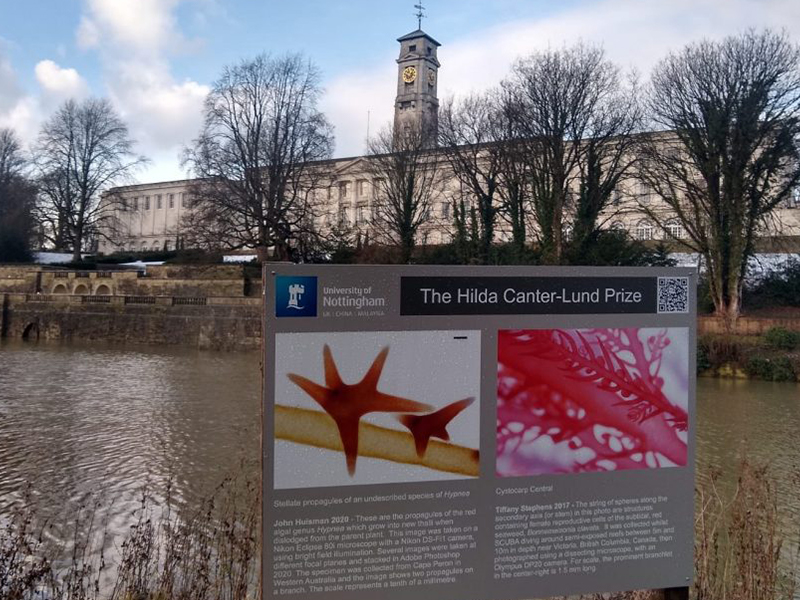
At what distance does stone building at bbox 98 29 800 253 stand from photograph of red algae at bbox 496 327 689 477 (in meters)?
26.3

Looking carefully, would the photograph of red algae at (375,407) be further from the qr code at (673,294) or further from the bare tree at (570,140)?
the bare tree at (570,140)

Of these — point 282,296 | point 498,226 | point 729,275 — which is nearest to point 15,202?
point 498,226

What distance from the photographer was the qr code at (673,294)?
3.14 m

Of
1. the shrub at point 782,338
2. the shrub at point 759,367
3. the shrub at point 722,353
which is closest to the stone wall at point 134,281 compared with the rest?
the shrub at point 722,353

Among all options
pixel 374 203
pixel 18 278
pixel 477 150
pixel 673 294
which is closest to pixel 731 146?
pixel 477 150

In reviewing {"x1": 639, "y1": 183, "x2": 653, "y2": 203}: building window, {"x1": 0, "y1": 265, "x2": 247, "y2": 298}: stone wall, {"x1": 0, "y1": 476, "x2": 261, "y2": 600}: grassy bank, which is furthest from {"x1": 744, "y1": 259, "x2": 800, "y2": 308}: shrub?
{"x1": 0, "y1": 476, "x2": 261, "y2": 600}: grassy bank

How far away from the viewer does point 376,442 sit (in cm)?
278

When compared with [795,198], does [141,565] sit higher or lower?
lower

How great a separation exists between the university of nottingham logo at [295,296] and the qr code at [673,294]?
158cm

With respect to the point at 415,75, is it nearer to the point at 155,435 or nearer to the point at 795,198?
the point at 795,198

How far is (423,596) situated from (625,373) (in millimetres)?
1275

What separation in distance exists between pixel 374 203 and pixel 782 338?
78.9 ft

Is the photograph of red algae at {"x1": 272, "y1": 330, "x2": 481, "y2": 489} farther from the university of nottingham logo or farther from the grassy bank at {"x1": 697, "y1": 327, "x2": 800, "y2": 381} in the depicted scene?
the grassy bank at {"x1": 697, "y1": 327, "x2": 800, "y2": 381}

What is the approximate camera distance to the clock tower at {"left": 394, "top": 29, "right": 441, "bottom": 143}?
70.1 metres
